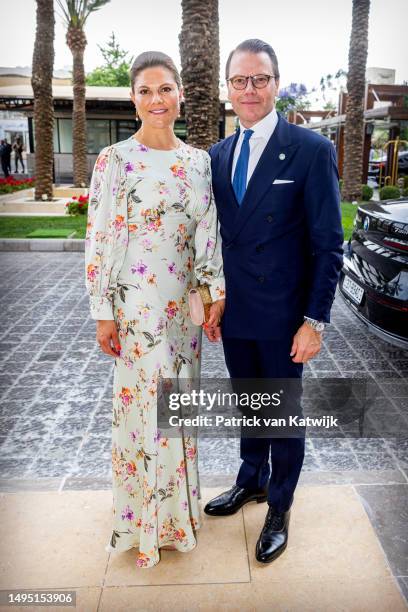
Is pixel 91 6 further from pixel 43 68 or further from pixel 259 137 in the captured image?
pixel 259 137

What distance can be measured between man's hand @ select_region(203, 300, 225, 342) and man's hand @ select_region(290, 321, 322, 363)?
0.35m

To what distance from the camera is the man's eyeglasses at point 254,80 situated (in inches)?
92.5

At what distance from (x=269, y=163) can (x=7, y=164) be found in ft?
77.5

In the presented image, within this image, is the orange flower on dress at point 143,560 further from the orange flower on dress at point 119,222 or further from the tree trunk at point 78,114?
the tree trunk at point 78,114

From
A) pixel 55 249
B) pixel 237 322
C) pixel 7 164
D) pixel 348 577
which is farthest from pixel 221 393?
pixel 7 164

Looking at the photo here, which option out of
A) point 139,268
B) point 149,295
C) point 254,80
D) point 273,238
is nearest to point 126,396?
point 149,295

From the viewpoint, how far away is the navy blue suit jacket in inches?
91.7

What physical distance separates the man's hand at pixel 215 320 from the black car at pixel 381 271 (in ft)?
6.76

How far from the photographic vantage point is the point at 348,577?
2.46 meters

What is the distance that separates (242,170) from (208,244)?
36cm

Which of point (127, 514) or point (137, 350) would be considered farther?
point (127, 514)

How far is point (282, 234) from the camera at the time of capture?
240 centimetres

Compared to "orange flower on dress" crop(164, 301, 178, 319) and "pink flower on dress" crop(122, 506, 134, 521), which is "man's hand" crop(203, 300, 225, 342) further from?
"pink flower on dress" crop(122, 506, 134, 521)

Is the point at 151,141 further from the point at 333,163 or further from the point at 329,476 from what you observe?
the point at 329,476
